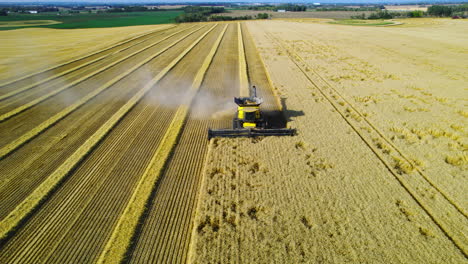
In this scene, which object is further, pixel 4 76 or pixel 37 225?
pixel 4 76

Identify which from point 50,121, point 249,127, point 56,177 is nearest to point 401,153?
point 249,127

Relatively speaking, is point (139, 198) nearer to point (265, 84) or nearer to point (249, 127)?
point (249, 127)

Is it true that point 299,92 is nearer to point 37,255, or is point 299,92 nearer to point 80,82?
point 37,255

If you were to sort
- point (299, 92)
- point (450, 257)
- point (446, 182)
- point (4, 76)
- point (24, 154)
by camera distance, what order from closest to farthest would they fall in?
point (450, 257) < point (446, 182) < point (24, 154) < point (299, 92) < point (4, 76)

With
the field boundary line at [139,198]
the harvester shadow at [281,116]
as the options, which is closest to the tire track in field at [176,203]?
the field boundary line at [139,198]

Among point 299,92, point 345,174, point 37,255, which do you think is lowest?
point 37,255

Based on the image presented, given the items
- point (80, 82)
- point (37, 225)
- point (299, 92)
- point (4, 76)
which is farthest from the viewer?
point (4, 76)

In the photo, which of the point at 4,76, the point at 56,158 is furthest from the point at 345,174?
the point at 4,76

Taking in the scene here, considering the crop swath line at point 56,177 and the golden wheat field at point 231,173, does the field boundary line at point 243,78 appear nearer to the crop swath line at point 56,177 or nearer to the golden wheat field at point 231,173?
the golden wheat field at point 231,173
